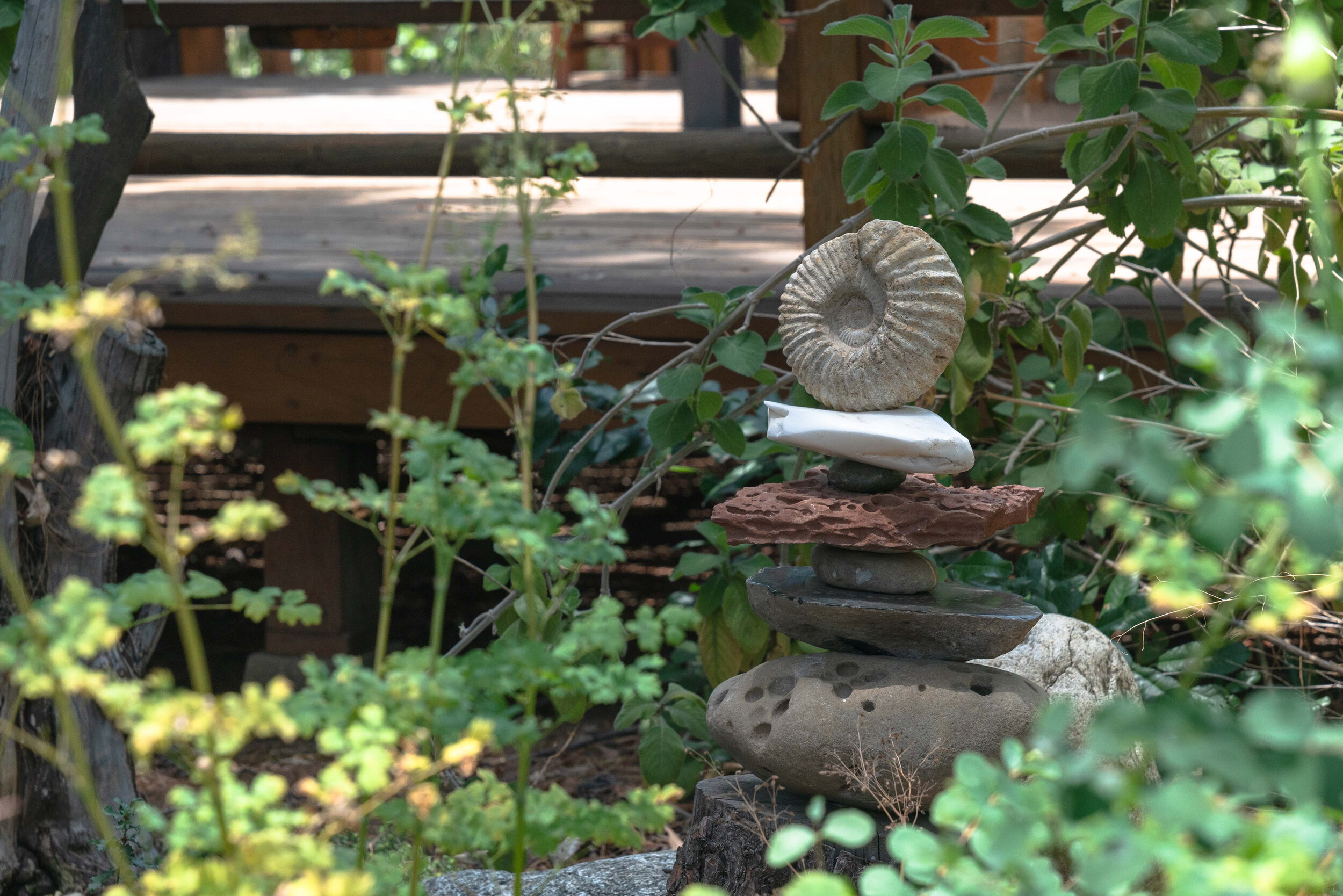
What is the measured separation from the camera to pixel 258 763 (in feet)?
13.4

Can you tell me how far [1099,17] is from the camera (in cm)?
218

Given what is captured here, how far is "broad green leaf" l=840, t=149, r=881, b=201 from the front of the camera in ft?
7.68

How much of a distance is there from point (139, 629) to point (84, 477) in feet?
1.31

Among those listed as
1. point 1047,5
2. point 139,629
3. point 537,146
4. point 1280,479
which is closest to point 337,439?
point 139,629

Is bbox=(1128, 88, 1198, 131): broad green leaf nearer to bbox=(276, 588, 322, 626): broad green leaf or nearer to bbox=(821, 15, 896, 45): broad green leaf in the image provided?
bbox=(821, 15, 896, 45): broad green leaf

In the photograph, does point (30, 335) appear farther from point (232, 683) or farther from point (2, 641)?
point (232, 683)

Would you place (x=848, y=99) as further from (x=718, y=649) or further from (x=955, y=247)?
(x=718, y=649)

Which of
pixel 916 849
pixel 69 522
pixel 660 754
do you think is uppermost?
pixel 916 849

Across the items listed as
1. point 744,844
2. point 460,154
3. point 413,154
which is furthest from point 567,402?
point 413,154

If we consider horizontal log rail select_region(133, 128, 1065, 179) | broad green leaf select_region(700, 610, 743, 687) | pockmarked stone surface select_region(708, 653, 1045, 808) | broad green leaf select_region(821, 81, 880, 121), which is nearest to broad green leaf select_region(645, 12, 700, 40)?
broad green leaf select_region(821, 81, 880, 121)

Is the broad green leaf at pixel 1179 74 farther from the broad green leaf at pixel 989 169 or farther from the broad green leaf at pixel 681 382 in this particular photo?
the broad green leaf at pixel 681 382

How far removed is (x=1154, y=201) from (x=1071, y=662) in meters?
0.97

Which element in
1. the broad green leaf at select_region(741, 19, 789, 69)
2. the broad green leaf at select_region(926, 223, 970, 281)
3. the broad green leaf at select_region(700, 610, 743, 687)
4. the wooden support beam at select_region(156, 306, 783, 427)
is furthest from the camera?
the wooden support beam at select_region(156, 306, 783, 427)

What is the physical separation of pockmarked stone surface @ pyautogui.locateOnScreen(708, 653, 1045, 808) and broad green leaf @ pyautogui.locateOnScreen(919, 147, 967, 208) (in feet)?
2.93
